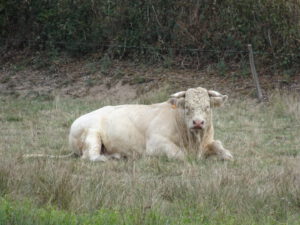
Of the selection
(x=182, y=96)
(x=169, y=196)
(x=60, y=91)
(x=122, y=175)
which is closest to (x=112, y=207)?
(x=169, y=196)

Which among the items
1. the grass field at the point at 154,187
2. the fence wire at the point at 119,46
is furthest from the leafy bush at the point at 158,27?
the grass field at the point at 154,187

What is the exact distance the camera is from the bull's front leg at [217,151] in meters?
10.4

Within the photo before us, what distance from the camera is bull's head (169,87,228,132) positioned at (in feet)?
34.0

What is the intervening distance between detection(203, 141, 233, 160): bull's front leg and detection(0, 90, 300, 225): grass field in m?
0.16

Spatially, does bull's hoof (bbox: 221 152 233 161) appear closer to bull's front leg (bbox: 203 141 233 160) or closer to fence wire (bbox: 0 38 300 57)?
bull's front leg (bbox: 203 141 233 160)

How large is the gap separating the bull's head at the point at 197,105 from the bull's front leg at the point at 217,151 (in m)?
0.35

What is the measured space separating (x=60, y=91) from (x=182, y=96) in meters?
10.1

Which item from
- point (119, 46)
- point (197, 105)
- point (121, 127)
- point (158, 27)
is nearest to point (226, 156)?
point (197, 105)

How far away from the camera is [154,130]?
35.9 ft

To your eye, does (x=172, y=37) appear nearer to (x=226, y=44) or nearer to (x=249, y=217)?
(x=226, y=44)

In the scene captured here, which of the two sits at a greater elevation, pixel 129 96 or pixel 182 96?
pixel 182 96

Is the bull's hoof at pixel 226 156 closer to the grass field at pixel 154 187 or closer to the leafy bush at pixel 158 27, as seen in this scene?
the grass field at pixel 154 187

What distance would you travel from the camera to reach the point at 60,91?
20.7 m

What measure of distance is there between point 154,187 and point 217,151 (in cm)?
261
